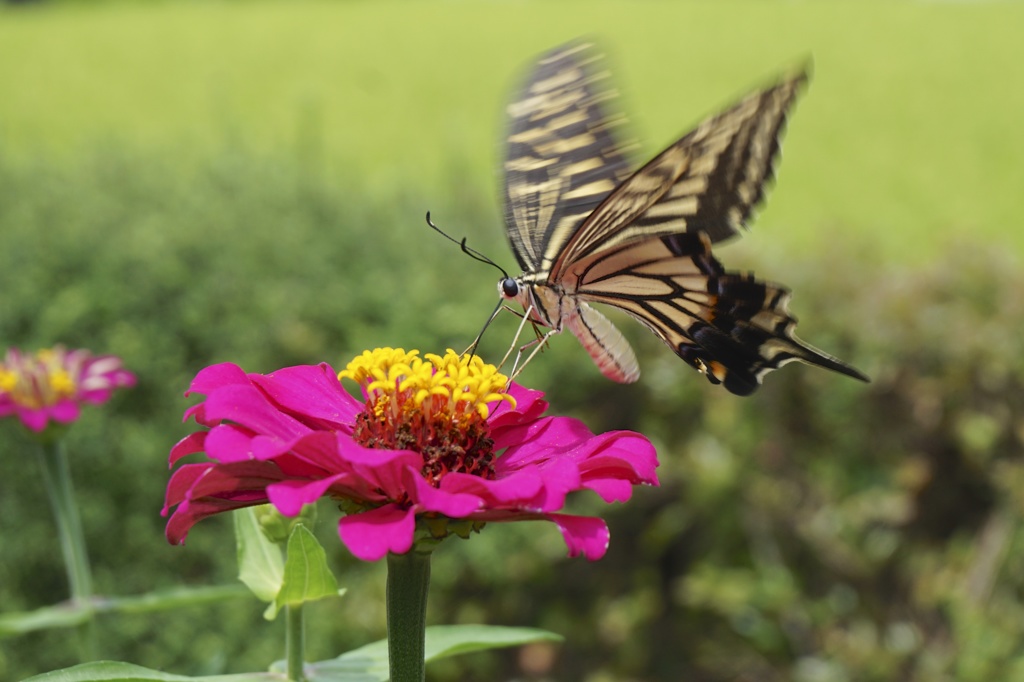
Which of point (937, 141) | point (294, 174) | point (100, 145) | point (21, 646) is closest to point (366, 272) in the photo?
point (294, 174)

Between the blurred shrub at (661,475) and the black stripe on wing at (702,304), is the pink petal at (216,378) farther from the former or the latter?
the blurred shrub at (661,475)

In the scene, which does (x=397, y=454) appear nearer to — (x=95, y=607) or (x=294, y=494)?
(x=294, y=494)

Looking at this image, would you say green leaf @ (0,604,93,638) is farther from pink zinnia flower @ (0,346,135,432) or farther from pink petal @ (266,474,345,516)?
pink petal @ (266,474,345,516)

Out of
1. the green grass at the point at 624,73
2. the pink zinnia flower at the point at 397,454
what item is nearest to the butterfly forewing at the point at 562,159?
the pink zinnia flower at the point at 397,454

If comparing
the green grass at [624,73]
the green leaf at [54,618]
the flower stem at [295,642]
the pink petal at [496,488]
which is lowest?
the green grass at [624,73]

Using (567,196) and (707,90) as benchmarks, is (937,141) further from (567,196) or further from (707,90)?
(567,196)

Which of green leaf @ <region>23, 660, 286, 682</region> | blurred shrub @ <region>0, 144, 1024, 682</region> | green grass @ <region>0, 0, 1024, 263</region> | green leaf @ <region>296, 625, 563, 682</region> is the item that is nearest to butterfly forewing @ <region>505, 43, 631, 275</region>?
green leaf @ <region>296, 625, 563, 682</region>
